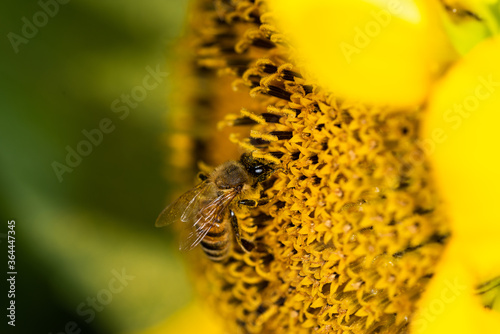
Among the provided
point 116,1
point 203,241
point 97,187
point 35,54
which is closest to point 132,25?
point 116,1

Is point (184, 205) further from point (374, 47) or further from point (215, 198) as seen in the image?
point (374, 47)

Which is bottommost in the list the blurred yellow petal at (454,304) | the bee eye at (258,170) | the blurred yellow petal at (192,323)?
the blurred yellow petal at (192,323)

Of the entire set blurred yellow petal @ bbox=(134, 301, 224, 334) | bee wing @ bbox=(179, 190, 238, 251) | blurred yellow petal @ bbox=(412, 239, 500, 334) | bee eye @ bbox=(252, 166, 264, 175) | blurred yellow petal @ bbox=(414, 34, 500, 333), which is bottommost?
blurred yellow petal @ bbox=(134, 301, 224, 334)

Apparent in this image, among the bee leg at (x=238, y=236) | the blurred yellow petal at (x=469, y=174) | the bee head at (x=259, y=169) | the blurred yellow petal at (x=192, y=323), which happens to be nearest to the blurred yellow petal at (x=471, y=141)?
the blurred yellow petal at (x=469, y=174)

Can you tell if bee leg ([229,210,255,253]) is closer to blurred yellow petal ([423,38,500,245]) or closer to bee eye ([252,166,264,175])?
bee eye ([252,166,264,175])

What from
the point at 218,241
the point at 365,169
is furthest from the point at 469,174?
the point at 218,241

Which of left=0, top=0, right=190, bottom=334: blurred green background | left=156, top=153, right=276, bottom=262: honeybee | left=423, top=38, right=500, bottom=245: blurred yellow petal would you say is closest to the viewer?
left=423, top=38, right=500, bottom=245: blurred yellow petal

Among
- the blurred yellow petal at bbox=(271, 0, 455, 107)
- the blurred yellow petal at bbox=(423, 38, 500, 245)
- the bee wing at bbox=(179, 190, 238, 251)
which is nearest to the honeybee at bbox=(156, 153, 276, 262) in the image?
the bee wing at bbox=(179, 190, 238, 251)

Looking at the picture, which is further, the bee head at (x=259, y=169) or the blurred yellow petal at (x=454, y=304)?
the bee head at (x=259, y=169)

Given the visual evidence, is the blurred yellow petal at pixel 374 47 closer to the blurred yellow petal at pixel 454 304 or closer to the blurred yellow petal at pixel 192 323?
the blurred yellow petal at pixel 454 304
